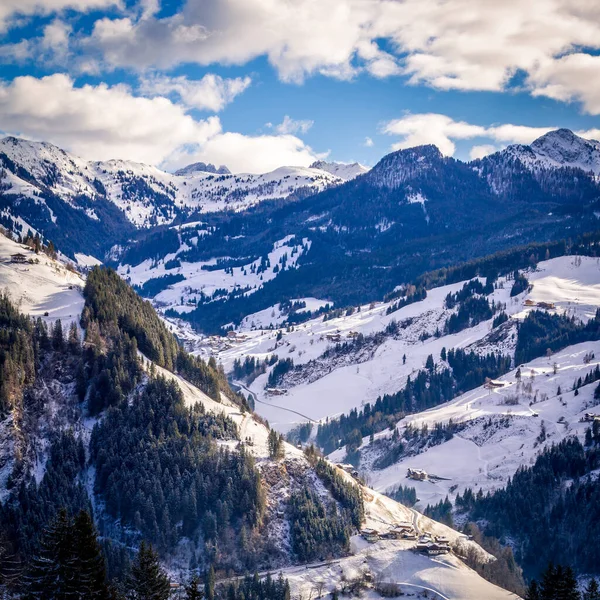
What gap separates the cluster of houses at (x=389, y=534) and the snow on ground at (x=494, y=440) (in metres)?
31.5

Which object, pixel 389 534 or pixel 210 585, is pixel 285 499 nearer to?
pixel 389 534

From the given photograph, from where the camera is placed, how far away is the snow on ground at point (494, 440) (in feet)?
536

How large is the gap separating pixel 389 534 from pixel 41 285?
317ft

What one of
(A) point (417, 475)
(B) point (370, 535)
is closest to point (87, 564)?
(B) point (370, 535)

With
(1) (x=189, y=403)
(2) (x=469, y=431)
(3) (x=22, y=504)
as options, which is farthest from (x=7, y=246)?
(2) (x=469, y=431)

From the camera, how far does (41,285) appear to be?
16525 cm

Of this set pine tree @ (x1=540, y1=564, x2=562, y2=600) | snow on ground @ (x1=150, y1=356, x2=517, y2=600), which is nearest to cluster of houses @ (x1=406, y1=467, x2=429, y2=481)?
snow on ground @ (x1=150, y1=356, x2=517, y2=600)

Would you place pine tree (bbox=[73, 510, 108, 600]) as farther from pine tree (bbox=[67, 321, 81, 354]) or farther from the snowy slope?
pine tree (bbox=[67, 321, 81, 354])

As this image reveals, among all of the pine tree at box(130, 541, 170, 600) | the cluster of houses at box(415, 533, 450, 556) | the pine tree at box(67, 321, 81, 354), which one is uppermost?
the pine tree at box(67, 321, 81, 354)

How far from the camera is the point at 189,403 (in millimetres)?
141000

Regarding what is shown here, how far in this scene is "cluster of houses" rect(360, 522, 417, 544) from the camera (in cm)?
12169

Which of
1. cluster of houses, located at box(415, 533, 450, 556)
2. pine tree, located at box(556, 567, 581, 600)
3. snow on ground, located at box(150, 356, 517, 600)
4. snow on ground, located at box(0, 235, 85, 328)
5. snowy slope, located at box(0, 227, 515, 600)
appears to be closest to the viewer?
pine tree, located at box(556, 567, 581, 600)

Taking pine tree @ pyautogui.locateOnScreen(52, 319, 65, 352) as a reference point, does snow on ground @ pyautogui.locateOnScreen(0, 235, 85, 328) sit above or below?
above

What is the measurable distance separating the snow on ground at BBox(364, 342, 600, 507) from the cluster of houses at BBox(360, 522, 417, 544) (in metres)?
31.5
